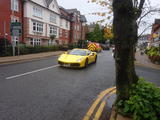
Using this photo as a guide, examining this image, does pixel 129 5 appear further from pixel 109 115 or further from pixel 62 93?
pixel 62 93

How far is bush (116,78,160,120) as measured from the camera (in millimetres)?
3179

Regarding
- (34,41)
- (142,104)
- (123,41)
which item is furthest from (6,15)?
(142,104)

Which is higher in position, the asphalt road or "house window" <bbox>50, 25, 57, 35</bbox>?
"house window" <bbox>50, 25, 57, 35</bbox>

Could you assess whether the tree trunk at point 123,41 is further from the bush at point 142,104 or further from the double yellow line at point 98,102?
the double yellow line at point 98,102

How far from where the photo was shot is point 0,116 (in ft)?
11.8

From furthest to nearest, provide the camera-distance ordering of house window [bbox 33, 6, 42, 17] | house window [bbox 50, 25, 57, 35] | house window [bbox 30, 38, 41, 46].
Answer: house window [bbox 50, 25, 57, 35], house window [bbox 30, 38, 41, 46], house window [bbox 33, 6, 42, 17]

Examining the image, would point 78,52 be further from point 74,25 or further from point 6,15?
point 74,25

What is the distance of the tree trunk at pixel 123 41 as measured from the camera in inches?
138

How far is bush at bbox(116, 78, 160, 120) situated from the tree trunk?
216mm

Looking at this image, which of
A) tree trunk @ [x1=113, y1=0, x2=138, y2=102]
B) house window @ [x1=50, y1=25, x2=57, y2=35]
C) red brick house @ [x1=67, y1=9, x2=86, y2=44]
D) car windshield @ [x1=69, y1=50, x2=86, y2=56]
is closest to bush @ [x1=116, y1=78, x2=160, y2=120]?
tree trunk @ [x1=113, y1=0, x2=138, y2=102]

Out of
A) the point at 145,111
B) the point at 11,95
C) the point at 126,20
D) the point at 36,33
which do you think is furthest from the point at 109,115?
the point at 36,33

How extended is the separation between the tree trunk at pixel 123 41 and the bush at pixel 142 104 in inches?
8.5

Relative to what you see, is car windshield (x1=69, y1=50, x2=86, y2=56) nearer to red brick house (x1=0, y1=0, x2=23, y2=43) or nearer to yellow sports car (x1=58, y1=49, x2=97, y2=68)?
yellow sports car (x1=58, y1=49, x2=97, y2=68)

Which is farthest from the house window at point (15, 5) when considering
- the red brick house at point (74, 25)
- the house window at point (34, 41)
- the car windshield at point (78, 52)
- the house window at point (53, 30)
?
the red brick house at point (74, 25)
